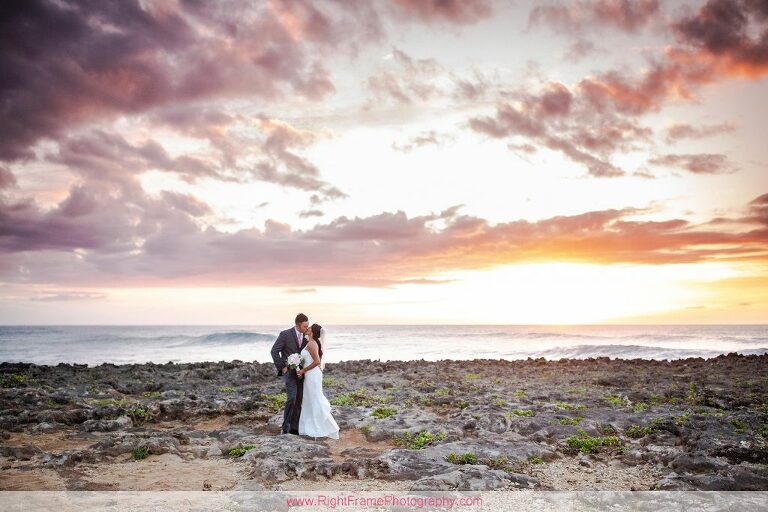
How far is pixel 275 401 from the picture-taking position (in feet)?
60.1

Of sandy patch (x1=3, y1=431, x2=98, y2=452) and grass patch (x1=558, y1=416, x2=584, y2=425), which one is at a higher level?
grass patch (x1=558, y1=416, x2=584, y2=425)

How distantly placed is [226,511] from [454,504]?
3.75 m

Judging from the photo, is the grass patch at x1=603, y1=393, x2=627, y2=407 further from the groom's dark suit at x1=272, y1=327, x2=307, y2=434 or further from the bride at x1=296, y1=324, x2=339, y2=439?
the groom's dark suit at x1=272, y1=327, x2=307, y2=434

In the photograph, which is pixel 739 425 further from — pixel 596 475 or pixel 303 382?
pixel 303 382

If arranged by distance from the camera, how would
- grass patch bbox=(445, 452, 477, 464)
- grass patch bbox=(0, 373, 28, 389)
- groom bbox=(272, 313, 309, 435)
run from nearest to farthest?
1. grass patch bbox=(445, 452, 477, 464)
2. groom bbox=(272, 313, 309, 435)
3. grass patch bbox=(0, 373, 28, 389)

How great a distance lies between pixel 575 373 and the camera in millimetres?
26266

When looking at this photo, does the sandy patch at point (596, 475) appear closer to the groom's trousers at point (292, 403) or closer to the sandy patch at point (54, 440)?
the groom's trousers at point (292, 403)

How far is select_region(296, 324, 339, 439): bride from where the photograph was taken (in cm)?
1338

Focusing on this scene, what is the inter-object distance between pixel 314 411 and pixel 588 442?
699 centimetres

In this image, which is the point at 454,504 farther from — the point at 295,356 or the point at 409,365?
the point at 409,365

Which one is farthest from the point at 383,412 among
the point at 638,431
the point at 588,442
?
the point at 638,431

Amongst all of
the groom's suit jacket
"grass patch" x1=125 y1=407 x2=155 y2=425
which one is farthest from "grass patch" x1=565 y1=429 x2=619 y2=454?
"grass patch" x1=125 y1=407 x2=155 y2=425

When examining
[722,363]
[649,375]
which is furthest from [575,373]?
[722,363]

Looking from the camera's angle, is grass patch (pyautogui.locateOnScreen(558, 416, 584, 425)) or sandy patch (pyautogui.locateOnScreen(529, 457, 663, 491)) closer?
sandy patch (pyautogui.locateOnScreen(529, 457, 663, 491))
